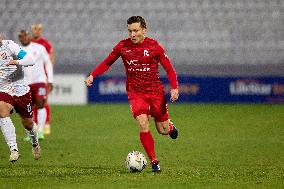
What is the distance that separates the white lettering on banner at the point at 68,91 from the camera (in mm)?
23438

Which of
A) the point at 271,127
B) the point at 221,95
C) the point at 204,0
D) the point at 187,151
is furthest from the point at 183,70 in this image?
the point at 187,151

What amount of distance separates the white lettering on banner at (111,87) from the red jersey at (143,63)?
1231cm

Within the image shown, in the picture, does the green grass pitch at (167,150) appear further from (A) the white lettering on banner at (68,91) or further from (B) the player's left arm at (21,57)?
(B) the player's left arm at (21,57)

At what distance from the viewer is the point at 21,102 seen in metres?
11.6

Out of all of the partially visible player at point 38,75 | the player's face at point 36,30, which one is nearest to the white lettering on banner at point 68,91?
the player's face at point 36,30

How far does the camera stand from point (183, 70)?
23.3 m

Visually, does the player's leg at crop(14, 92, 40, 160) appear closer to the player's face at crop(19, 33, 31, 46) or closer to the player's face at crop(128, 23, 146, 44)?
the player's face at crop(128, 23, 146, 44)

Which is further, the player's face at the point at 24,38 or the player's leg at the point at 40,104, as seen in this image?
the player's leg at the point at 40,104

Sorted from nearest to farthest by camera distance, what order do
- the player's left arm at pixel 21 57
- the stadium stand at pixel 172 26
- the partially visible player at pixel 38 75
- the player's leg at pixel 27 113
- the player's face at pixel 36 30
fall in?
the player's left arm at pixel 21 57 < the player's leg at pixel 27 113 < the partially visible player at pixel 38 75 < the player's face at pixel 36 30 < the stadium stand at pixel 172 26

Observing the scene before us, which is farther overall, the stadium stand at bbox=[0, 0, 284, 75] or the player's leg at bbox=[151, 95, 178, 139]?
the stadium stand at bbox=[0, 0, 284, 75]

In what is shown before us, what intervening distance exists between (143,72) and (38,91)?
5.46 meters

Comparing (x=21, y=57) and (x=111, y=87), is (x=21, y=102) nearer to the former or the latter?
(x=21, y=57)

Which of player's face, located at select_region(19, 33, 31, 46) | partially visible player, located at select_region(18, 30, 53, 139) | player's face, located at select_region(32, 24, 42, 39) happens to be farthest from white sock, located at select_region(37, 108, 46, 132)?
player's face, located at select_region(32, 24, 42, 39)

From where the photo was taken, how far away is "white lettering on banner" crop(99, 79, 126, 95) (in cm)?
2325
